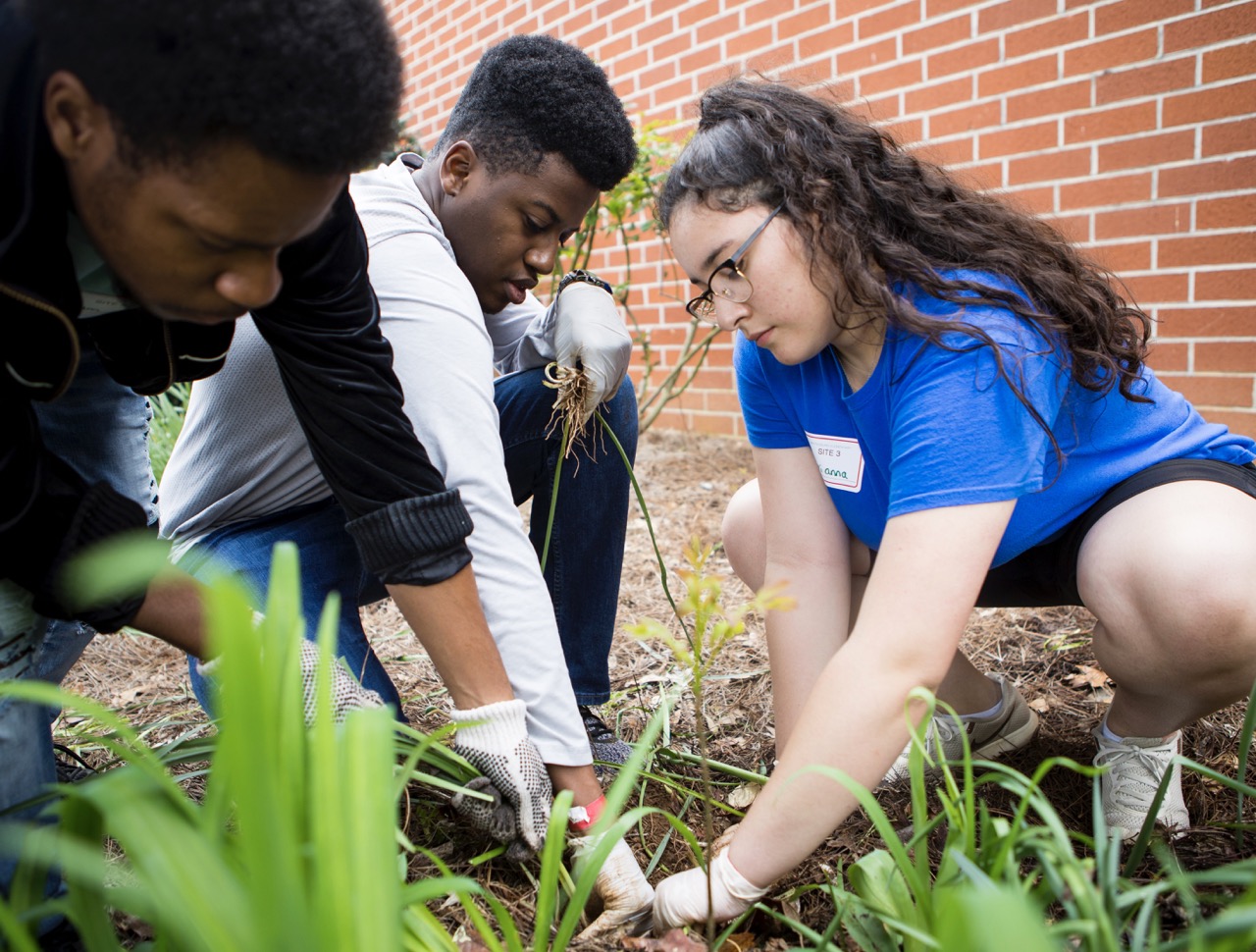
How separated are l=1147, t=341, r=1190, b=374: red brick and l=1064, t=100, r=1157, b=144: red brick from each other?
62 cm

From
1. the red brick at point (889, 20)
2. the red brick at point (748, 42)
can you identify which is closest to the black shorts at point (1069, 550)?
the red brick at point (889, 20)

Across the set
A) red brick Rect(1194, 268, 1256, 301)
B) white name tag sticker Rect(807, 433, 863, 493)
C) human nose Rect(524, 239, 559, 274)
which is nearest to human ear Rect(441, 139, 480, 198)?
human nose Rect(524, 239, 559, 274)

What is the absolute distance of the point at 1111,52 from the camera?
8.56ft

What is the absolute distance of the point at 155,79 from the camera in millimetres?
801

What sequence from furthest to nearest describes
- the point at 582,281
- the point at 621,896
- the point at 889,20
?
the point at 889,20 → the point at 582,281 → the point at 621,896

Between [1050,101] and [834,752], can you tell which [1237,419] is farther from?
[834,752]

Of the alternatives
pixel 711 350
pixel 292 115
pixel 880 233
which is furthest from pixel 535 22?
pixel 292 115

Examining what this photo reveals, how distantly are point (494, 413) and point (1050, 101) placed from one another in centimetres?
225

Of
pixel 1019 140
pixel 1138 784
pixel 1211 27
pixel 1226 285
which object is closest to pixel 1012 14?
pixel 1019 140

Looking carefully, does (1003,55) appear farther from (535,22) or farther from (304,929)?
(304,929)

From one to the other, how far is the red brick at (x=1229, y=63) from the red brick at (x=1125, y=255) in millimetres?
453

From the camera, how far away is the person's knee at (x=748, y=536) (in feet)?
5.95

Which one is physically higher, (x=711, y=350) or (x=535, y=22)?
(x=535, y=22)

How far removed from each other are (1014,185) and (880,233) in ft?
6.24
